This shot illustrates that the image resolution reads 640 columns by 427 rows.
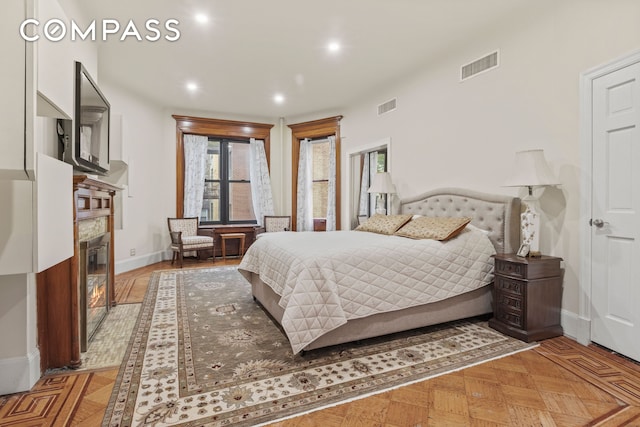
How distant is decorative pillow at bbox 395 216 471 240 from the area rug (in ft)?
2.55

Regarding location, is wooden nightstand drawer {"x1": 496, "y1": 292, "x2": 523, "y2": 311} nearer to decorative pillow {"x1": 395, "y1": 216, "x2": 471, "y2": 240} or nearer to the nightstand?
the nightstand

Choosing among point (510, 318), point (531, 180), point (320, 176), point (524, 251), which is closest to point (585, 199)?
point (531, 180)

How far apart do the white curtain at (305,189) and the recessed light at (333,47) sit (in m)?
2.92

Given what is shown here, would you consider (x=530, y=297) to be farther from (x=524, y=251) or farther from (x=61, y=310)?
(x=61, y=310)

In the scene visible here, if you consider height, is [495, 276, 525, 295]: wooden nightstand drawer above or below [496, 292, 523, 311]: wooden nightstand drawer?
above

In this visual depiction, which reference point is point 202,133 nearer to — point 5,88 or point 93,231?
point 93,231

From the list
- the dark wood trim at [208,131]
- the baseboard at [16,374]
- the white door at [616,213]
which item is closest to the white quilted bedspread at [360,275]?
the white door at [616,213]

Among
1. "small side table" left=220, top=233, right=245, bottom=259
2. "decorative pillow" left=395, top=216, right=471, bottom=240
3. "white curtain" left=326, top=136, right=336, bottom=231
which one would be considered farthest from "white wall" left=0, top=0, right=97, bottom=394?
"white curtain" left=326, top=136, right=336, bottom=231

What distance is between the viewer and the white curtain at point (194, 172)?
6.29m

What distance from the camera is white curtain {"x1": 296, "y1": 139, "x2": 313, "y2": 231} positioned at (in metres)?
6.71

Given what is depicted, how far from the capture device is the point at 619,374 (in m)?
2.05

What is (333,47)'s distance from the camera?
3789 mm

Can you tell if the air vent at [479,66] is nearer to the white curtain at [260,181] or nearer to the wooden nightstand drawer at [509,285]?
the wooden nightstand drawer at [509,285]

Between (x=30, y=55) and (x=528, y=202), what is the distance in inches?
128
